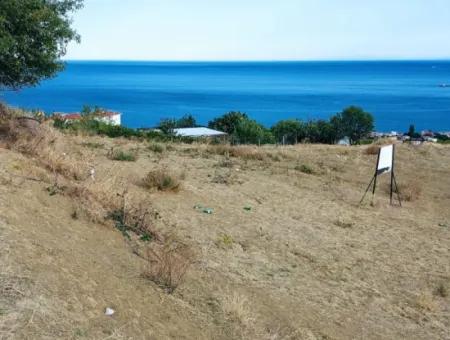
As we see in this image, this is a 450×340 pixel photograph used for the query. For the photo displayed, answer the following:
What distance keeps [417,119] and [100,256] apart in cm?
10114

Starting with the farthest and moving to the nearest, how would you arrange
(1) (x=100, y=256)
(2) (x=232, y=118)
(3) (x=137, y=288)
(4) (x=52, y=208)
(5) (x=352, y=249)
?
(2) (x=232, y=118)
(5) (x=352, y=249)
(4) (x=52, y=208)
(1) (x=100, y=256)
(3) (x=137, y=288)

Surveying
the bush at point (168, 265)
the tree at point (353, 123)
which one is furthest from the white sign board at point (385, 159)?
the tree at point (353, 123)

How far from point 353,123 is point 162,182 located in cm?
4924

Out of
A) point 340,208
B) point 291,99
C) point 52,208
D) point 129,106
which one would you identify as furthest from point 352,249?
point 291,99

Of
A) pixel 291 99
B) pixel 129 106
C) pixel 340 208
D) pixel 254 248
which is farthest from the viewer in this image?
pixel 291 99

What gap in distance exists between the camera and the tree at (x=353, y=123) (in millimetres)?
56531

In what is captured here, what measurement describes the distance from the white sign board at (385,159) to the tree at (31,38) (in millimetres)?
7636

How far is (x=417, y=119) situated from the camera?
10000 cm

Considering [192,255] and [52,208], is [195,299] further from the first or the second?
[52,208]

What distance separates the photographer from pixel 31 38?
11.6 m

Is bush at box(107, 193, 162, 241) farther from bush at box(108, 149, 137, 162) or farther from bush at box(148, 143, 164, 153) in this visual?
bush at box(148, 143, 164, 153)

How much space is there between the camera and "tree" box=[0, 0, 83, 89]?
425 inches

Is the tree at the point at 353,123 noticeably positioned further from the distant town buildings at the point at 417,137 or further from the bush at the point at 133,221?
the bush at the point at 133,221

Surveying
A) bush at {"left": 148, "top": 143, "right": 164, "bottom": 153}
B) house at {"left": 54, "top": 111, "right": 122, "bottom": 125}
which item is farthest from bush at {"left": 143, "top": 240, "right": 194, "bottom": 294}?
house at {"left": 54, "top": 111, "right": 122, "bottom": 125}
